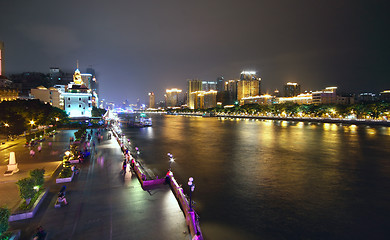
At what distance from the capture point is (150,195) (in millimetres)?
11070

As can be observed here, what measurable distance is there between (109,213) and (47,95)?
2998 inches

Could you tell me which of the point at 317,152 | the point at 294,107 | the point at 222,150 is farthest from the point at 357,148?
the point at 294,107

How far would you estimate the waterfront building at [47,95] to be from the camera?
67688mm

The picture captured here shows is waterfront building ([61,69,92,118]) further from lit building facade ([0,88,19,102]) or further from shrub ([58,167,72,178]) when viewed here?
shrub ([58,167,72,178])

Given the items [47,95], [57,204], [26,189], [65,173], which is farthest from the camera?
[47,95]

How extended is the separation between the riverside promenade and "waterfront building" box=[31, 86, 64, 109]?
218 feet

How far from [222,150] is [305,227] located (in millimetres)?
17941

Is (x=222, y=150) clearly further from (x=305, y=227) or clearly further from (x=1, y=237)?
(x=1, y=237)

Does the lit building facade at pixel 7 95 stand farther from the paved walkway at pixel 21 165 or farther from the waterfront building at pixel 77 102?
the paved walkway at pixel 21 165

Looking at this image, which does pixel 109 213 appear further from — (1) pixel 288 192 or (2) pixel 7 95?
(2) pixel 7 95

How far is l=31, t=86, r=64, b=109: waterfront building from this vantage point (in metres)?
67.7

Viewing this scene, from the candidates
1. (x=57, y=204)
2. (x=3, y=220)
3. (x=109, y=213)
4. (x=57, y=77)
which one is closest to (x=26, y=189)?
(x=57, y=204)

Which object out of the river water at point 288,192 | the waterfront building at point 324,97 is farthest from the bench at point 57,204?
the waterfront building at point 324,97

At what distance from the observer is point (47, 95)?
230 ft
